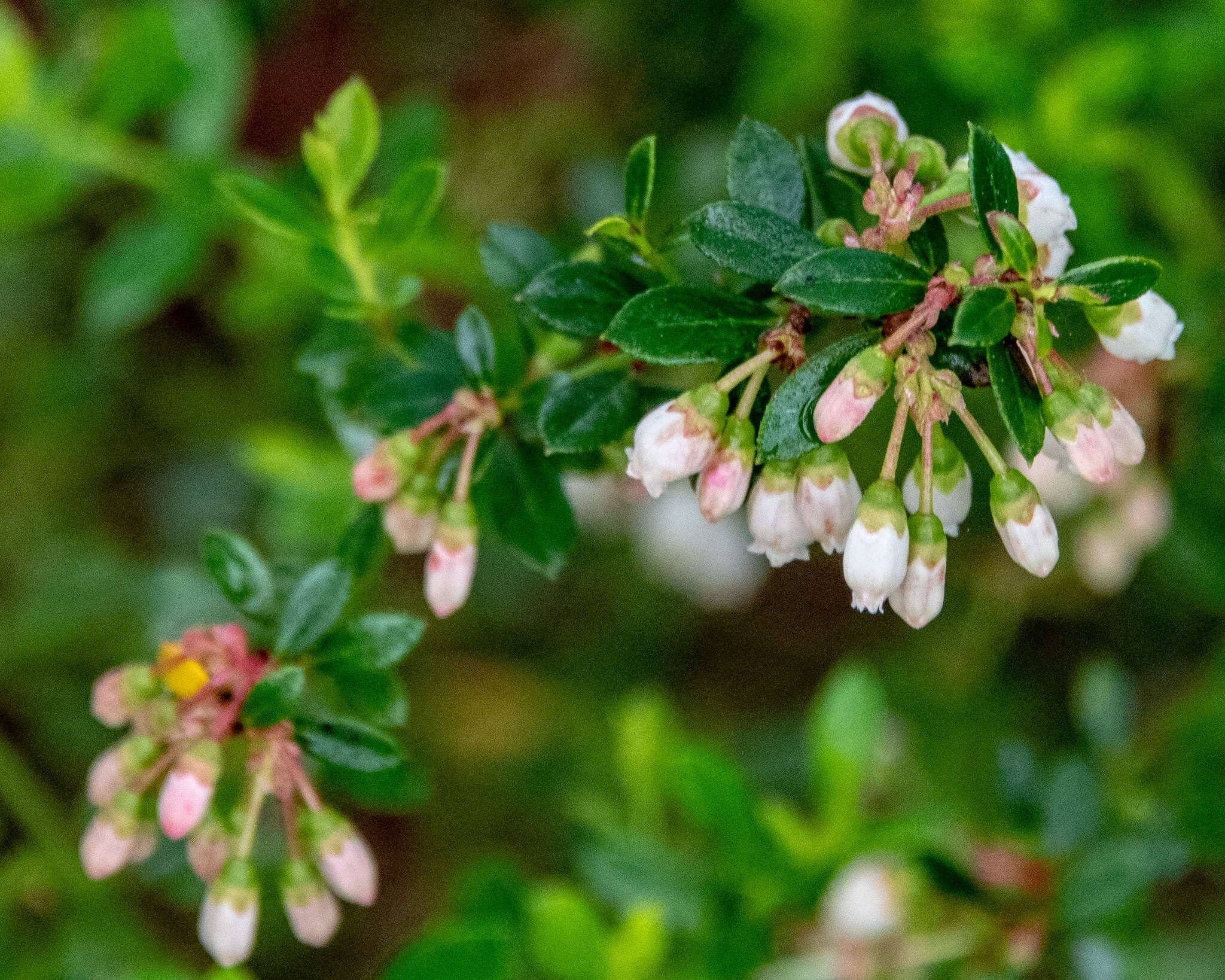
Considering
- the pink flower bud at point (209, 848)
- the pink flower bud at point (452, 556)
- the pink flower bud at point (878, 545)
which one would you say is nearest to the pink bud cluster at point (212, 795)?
the pink flower bud at point (209, 848)

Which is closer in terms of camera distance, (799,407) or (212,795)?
(799,407)

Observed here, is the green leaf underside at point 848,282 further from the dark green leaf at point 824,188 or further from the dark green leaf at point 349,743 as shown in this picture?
the dark green leaf at point 349,743

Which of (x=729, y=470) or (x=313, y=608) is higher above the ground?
(x=729, y=470)

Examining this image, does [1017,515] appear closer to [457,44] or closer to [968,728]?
[968,728]

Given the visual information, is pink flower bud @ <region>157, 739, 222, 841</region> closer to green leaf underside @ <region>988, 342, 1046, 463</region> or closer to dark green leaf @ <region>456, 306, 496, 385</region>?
dark green leaf @ <region>456, 306, 496, 385</region>

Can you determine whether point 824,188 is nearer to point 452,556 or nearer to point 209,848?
point 452,556

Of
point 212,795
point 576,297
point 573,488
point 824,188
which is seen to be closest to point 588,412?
point 576,297

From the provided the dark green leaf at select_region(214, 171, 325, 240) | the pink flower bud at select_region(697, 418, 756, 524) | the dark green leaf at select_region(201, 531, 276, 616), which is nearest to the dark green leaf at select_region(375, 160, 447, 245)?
the dark green leaf at select_region(214, 171, 325, 240)
